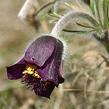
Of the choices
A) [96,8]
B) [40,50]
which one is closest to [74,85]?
[96,8]

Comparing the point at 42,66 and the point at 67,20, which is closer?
the point at 42,66

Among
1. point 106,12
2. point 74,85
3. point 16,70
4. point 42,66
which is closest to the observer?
point 42,66

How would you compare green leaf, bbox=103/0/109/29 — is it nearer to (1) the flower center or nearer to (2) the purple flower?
(2) the purple flower

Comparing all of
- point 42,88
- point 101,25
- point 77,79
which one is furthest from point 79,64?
point 42,88

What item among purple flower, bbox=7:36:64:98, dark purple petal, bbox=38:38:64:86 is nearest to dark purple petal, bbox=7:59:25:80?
purple flower, bbox=7:36:64:98

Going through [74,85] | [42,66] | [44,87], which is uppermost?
[42,66]

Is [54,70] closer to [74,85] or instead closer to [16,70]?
[16,70]

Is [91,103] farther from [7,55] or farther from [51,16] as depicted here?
[7,55]
